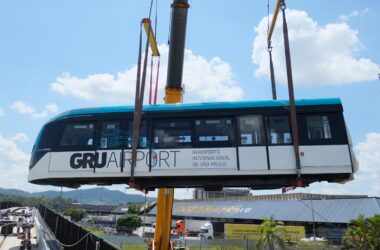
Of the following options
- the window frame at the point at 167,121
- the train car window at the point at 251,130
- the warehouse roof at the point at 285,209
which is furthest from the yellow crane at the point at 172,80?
the warehouse roof at the point at 285,209

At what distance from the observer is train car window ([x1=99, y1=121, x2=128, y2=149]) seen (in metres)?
10.3

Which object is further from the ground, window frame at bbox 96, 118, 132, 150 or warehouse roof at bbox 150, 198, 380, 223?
warehouse roof at bbox 150, 198, 380, 223

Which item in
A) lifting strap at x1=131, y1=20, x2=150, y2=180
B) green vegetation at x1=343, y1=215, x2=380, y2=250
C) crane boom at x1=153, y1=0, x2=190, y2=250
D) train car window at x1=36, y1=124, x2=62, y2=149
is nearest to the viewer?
lifting strap at x1=131, y1=20, x2=150, y2=180

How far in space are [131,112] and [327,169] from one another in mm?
5441

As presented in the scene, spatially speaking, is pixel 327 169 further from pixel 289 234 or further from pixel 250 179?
pixel 289 234

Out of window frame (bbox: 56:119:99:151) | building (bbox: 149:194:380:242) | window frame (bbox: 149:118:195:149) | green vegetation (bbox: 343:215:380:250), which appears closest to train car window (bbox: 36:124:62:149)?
window frame (bbox: 56:119:99:151)

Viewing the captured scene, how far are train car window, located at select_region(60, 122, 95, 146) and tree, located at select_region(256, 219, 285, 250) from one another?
84.8 ft

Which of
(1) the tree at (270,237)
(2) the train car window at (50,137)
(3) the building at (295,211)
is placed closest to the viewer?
(2) the train car window at (50,137)

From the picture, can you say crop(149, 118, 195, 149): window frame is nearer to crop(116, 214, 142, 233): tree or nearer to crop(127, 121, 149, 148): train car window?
crop(127, 121, 149, 148): train car window

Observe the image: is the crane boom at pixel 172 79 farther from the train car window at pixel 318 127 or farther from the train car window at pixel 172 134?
the train car window at pixel 318 127

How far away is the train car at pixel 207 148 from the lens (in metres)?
9.77

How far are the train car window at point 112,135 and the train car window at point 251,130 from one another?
3.17 meters

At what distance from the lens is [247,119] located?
10242mm

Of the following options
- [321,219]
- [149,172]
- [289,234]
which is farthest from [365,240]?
[149,172]
